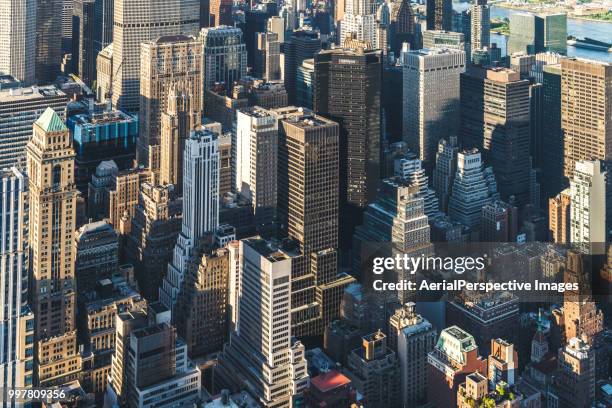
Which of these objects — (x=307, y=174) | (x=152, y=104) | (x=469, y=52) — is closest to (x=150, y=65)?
(x=152, y=104)

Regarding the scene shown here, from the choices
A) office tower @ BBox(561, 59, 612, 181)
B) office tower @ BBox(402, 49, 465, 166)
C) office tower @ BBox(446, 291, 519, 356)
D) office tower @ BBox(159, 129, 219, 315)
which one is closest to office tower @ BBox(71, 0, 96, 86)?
office tower @ BBox(402, 49, 465, 166)

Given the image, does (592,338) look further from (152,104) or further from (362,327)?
(152,104)

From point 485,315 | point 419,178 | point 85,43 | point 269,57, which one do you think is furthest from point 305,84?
point 485,315

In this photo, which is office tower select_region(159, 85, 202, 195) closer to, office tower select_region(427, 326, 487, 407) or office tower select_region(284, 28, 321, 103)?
office tower select_region(284, 28, 321, 103)

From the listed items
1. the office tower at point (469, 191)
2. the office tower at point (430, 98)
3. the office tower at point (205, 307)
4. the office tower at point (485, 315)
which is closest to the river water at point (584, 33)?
the office tower at point (430, 98)

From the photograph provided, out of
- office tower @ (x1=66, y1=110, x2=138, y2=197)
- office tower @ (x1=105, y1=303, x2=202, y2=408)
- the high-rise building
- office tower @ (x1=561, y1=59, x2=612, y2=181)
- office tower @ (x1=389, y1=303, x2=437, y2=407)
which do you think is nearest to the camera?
office tower @ (x1=105, y1=303, x2=202, y2=408)

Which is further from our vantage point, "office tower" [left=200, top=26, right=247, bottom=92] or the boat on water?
the boat on water

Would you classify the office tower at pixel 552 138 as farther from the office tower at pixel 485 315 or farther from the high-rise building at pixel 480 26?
the high-rise building at pixel 480 26
